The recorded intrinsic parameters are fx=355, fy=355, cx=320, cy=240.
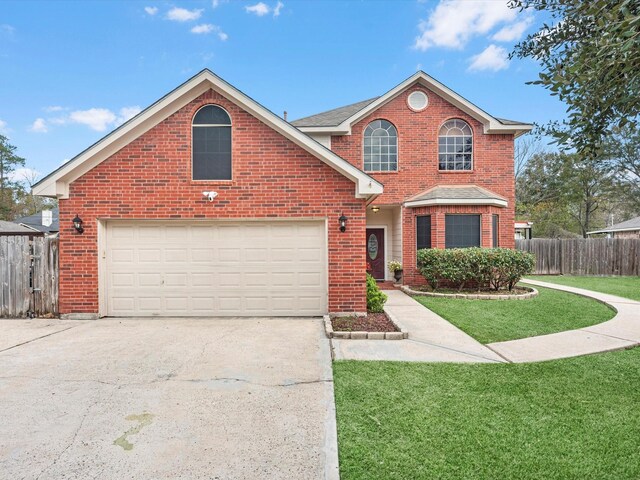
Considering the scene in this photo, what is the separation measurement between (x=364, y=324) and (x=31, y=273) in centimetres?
771

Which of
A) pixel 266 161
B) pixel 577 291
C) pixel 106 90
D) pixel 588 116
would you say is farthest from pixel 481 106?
pixel 106 90

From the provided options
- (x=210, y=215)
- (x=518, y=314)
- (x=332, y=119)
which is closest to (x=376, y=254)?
(x=332, y=119)

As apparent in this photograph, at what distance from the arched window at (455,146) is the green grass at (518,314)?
566 cm

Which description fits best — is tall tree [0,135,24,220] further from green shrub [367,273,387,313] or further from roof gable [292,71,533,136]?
green shrub [367,273,387,313]

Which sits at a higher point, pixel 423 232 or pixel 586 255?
pixel 423 232

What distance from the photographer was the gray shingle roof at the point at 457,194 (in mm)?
12492

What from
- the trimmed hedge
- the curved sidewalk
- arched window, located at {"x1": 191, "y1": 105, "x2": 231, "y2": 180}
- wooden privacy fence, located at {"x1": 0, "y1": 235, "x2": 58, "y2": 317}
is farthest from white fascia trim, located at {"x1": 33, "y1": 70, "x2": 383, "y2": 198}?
the trimmed hedge

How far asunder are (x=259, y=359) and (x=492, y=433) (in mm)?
3309

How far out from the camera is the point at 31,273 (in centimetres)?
822

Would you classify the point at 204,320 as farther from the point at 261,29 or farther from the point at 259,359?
the point at 261,29

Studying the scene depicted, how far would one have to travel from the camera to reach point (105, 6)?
44.9 ft

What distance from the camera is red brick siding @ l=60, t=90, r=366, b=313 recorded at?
8086 mm

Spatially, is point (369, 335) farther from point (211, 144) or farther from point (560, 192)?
point (560, 192)

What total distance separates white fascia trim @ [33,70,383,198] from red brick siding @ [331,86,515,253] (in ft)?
→ 19.3
